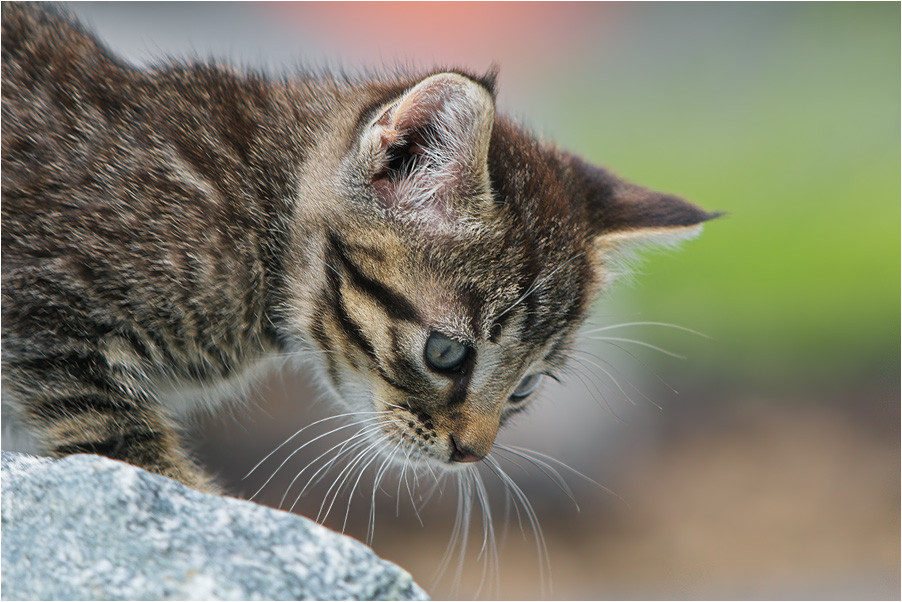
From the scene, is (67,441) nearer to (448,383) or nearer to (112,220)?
(112,220)

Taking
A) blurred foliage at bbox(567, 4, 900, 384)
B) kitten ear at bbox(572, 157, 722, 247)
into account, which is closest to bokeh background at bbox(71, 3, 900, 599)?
blurred foliage at bbox(567, 4, 900, 384)

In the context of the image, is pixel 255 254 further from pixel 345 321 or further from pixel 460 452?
pixel 460 452

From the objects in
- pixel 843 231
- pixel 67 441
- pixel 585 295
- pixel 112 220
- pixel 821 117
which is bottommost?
pixel 67 441

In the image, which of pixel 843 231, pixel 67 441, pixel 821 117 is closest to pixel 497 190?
pixel 67 441

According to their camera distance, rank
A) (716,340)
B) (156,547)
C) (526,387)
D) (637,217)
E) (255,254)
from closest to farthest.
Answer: (156,547) < (255,254) < (526,387) < (637,217) < (716,340)

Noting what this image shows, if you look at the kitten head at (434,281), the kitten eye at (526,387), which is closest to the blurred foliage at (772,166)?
the kitten eye at (526,387)

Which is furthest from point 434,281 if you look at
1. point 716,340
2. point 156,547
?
point 716,340
